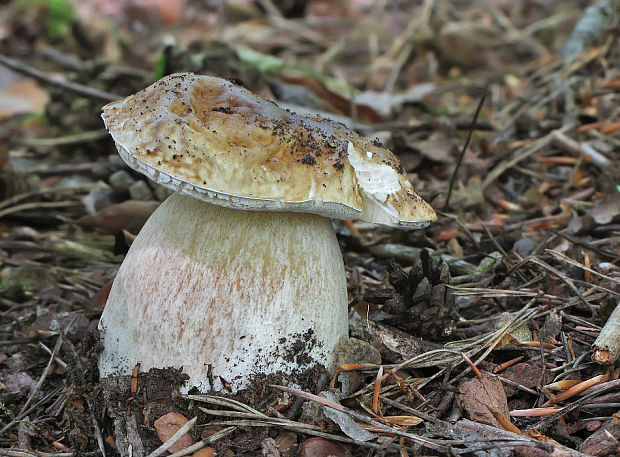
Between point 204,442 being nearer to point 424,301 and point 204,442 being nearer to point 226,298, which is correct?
point 226,298

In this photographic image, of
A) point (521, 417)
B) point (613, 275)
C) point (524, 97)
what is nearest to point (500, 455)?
point (521, 417)

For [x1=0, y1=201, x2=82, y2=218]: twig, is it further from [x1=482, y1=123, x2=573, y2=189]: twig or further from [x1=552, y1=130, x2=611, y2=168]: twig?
[x1=552, y1=130, x2=611, y2=168]: twig

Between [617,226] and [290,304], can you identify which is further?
[617,226]

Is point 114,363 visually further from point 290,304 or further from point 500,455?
point 500,455

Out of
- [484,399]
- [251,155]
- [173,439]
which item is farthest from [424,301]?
[173,439]

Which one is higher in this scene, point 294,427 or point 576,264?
point 576,264

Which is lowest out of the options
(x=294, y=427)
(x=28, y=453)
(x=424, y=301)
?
(x=28, y=453)

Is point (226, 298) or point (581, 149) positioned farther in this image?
point (581, 149)

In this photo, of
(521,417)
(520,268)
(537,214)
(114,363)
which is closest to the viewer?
(521,417)

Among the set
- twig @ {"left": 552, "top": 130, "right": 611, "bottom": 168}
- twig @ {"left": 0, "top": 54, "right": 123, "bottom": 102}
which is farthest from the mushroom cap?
twig @ {"left": 0, "top": 54, "right": 123, "bottom": 102}
